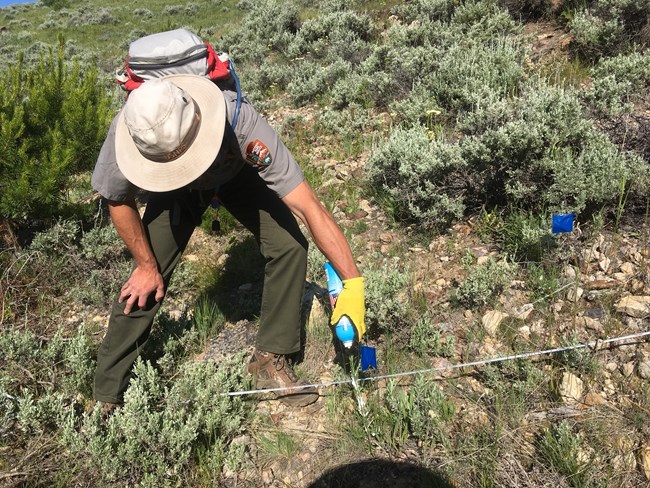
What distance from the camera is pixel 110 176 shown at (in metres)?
2.50

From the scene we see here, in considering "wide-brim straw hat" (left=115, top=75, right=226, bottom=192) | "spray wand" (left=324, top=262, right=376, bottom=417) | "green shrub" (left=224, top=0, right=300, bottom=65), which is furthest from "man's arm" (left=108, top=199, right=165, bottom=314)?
"green shrub" (left=224, top=0, right=300, bottom=65)

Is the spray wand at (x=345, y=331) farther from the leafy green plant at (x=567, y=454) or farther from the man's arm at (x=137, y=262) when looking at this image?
the man's arm at (x=137, y=262)

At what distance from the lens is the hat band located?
2277mm

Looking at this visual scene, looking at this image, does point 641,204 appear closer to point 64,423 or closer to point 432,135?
point 432,135

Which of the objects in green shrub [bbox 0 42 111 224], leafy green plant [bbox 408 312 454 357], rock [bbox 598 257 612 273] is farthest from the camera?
green shrub [bbox 0 42 111 224]

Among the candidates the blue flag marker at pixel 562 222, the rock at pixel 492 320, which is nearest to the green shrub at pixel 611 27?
the blue flag marker at pixel 562 222

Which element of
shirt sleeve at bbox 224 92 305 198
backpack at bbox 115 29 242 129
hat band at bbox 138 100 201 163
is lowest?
shirt sleeve at bbox 224 92 305 198

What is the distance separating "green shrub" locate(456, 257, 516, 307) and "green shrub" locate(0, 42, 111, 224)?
12.7 feet

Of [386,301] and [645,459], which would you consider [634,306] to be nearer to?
[645,459]

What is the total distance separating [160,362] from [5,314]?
5.12ft

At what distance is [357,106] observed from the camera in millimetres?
6426

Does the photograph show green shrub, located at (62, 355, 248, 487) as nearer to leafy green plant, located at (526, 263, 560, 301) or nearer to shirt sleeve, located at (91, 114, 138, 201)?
shirt sleeve, located at (91, 114, 138, 201)

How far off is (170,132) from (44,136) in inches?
140

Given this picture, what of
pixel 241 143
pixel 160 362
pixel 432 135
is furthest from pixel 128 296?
pixel 432 135
